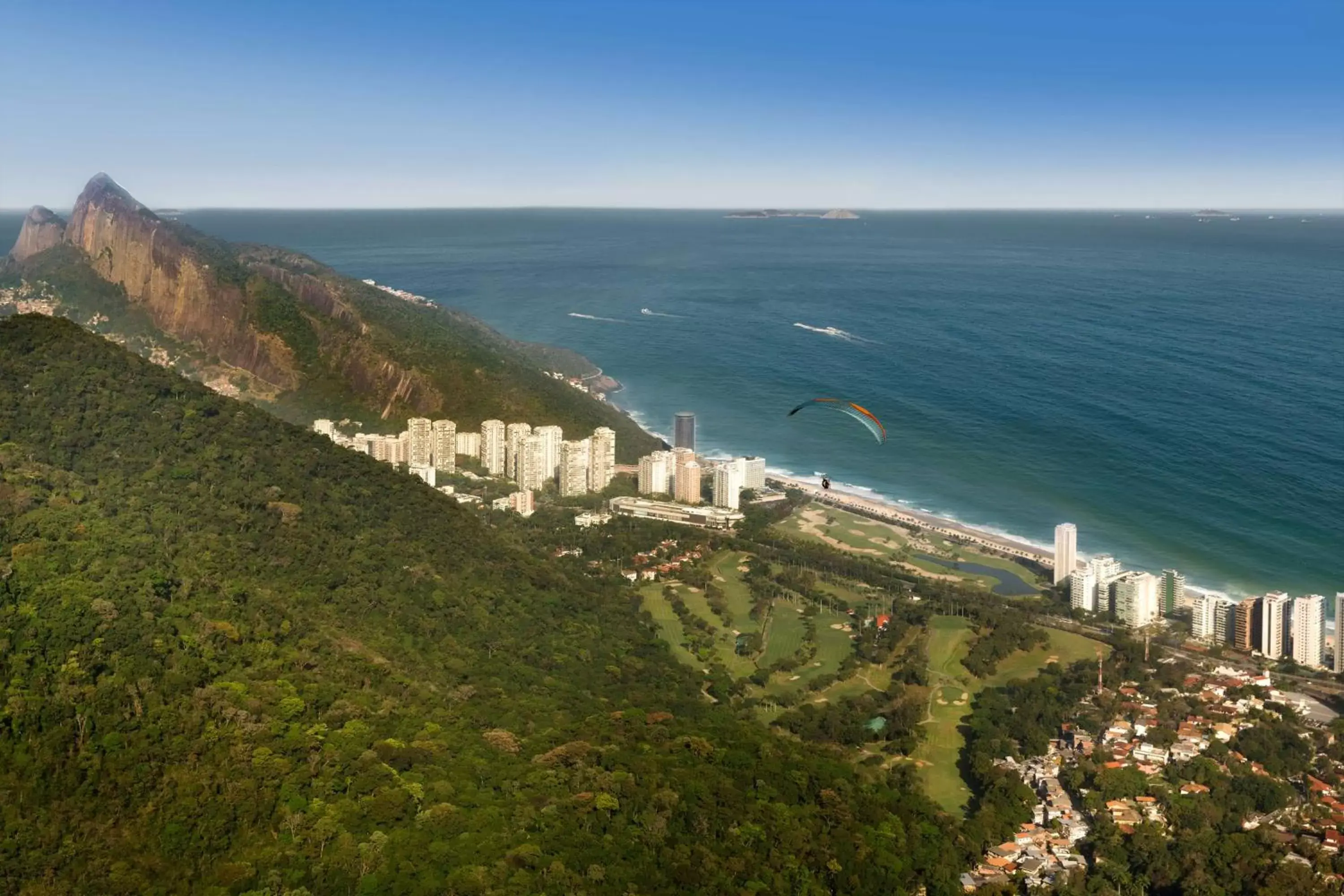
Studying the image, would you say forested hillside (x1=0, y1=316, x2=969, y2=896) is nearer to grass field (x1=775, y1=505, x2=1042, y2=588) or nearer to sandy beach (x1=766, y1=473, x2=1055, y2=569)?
grass field (x1=775, y1=505, x2=1042, y2=588)

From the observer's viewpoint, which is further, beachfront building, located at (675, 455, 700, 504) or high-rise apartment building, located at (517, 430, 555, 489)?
high-rise apartment building, located at (517, 430, 555, 489)

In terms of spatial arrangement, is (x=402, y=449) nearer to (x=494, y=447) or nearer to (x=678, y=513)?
(x=494, y=447)

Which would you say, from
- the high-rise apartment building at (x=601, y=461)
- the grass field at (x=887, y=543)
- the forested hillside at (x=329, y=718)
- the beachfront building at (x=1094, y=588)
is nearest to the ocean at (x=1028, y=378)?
the grass field at (x=887, y=543)

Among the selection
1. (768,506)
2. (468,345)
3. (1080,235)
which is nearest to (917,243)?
(1080,235)

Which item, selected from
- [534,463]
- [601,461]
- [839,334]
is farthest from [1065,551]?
[839,334]

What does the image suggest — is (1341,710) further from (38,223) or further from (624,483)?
(38,223)

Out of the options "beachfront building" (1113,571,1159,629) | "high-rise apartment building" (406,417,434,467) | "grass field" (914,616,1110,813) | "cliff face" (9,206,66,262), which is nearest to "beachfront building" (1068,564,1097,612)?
"beachfront building" (1113,571,1159,629)
